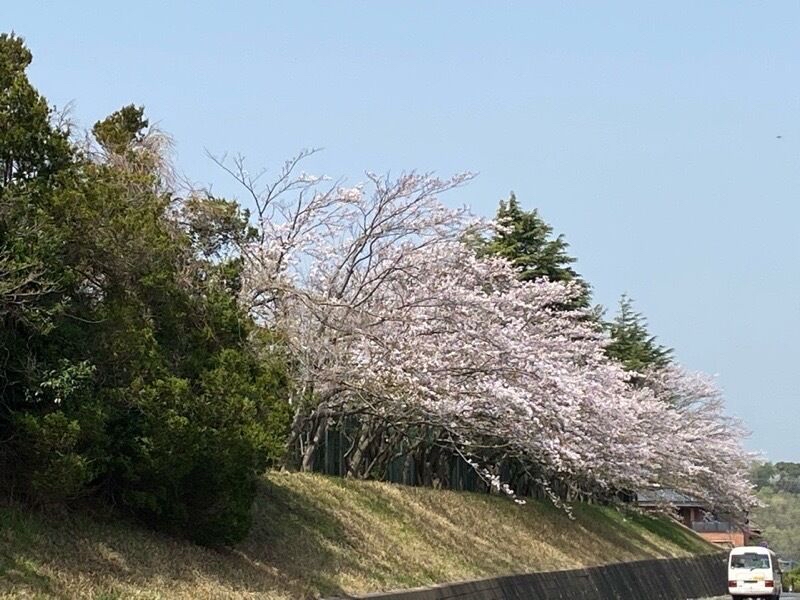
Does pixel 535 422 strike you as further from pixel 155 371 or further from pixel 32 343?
pixel 32 343

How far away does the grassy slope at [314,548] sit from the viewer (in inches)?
546

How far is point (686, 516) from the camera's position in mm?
81500

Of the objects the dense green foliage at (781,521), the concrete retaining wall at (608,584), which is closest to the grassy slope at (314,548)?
the concrete retaining wall at (608,584)

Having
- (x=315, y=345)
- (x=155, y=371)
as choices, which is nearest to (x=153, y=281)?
(x=155, y=371)

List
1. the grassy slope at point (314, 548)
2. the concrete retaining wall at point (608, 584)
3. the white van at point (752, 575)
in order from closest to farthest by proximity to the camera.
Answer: the grassy slope at point (314, 548) → the concrete retaining wall at point (608, 584) → the white van at point (752, 575)

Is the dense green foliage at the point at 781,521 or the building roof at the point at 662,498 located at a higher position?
the dense green foliage at the point at 781,521

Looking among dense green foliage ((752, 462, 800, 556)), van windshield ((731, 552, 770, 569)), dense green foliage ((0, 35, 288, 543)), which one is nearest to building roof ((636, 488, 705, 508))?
van windshield ((731, 552, 770, 569))

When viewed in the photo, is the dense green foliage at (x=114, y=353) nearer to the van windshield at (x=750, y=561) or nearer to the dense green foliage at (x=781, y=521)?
the van windshield at (x=750, y=561)

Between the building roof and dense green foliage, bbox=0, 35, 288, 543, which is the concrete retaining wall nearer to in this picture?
the building roof

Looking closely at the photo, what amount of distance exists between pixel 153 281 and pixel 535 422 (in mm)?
12357

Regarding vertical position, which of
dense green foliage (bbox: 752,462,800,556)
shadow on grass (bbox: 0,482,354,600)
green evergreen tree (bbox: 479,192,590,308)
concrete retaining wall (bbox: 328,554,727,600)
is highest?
dense green foliage (bbox: 752,462,800,556)

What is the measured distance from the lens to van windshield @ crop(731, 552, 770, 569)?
39138 mm

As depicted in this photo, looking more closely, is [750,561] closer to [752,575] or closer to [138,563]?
[752,575]

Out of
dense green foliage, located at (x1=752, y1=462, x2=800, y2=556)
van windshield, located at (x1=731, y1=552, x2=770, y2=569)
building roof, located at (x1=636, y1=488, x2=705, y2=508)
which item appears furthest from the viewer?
dense green foliage, located at (x1=752, y1=462, x2=800, y2=556)
